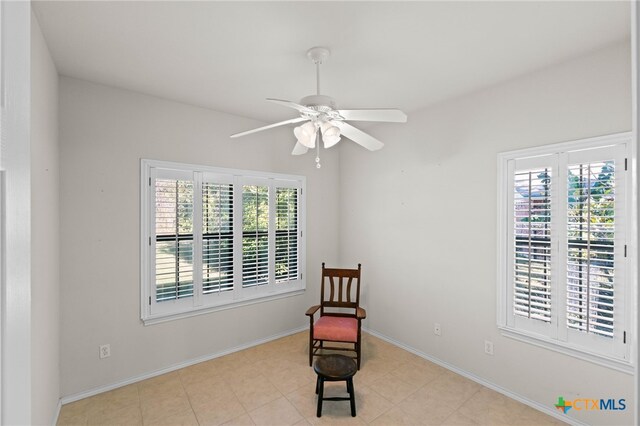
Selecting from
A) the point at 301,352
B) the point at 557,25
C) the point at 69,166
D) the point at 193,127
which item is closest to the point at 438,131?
the point at 557,25

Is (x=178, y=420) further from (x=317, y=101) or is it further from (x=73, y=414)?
(x=317, y=101)

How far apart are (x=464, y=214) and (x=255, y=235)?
2.27 metres

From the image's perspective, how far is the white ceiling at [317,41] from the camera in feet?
5.74

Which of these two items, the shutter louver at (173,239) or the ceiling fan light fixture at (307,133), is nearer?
the ceiling fan light fixture at (307,133)

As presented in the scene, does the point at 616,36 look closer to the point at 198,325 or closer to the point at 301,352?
the point at 301,352

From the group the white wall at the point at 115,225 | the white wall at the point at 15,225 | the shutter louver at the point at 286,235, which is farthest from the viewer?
the shutter louver at the point at 286,235

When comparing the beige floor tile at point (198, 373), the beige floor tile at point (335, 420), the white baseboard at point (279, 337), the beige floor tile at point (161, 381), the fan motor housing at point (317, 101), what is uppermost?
the fan motor housing at point (317, 101)

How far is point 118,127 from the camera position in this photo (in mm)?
2746

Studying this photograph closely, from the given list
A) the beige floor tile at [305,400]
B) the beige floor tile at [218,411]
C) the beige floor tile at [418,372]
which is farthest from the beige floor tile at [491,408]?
the beige floor tile at [218,411]

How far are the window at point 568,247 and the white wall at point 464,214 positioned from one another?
0.36 feet

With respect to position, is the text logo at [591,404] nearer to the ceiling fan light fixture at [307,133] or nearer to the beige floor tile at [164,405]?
the ceiling fan light fixture at [307,133]

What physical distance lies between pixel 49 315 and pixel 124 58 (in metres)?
1.91

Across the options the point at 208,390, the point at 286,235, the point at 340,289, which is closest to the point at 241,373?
the point at 208,390

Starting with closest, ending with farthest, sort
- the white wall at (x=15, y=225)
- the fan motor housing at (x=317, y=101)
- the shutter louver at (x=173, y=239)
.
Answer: the white wall at (x=15, y=225)
the fan motor housing at (x=317, y=101)
the shutter louver at (x=173, y=239)
